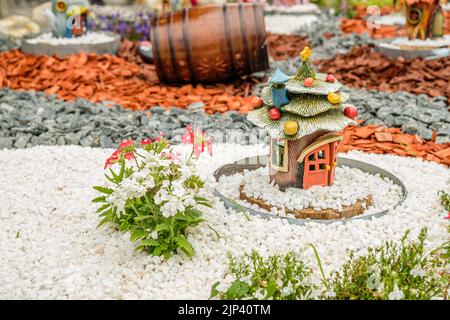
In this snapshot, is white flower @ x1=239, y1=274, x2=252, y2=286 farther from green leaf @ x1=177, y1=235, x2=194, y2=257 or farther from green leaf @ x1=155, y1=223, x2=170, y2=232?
green leaf @ x1=155, y1=223, x2=170, y2=232

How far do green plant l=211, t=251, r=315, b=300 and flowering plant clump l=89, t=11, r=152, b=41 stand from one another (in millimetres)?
7502

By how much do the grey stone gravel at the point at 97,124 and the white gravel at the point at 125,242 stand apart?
1.00 meters

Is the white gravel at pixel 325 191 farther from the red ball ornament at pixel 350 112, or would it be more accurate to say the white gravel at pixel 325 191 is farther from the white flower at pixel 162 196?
the white flower at pixel 162 196

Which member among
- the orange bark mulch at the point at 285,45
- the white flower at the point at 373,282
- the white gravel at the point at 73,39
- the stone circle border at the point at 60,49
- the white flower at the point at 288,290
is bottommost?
the white flower at the point at 288,290

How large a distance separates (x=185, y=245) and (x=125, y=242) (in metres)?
0.43

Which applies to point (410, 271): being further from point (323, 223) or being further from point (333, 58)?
point (333, 58)

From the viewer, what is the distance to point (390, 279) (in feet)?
7.99

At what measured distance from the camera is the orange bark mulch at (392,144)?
441cm

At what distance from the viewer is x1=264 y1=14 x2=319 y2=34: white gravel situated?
10609 mm

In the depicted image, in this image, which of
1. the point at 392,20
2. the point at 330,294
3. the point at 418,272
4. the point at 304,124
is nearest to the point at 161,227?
the point at 330,294

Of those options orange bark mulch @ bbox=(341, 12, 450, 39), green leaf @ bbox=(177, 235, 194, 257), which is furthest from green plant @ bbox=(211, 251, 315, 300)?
orange bark mulch @ bbox=(341, 12, 450, 39)

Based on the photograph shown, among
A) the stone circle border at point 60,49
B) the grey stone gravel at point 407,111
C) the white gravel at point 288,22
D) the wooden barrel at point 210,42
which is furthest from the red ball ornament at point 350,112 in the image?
the white gravel at point 288,22

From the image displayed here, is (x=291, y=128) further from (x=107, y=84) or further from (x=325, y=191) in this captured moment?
(x=107, y=84)
